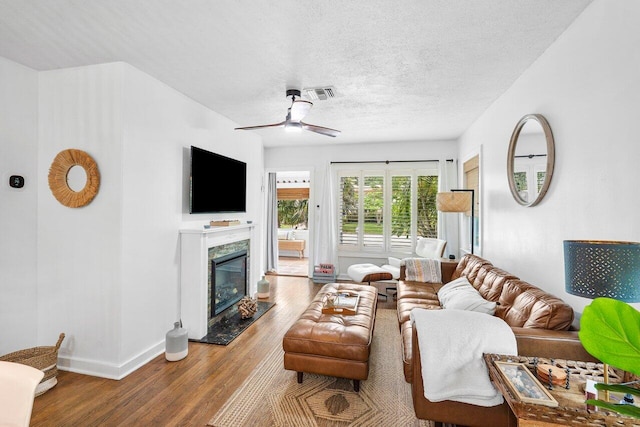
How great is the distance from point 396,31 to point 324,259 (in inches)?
175

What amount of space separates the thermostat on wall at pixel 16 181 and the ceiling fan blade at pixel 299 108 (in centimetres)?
238

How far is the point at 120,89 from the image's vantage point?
253cm

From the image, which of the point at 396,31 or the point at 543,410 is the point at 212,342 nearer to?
the point at 543,410

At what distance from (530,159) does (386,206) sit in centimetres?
329

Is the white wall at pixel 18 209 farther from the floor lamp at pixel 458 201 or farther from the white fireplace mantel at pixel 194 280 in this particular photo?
the floor lamp at pixel 458 201

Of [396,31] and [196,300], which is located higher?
[396,31]

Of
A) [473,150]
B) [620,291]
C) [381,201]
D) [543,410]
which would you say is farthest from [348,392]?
[381,201]

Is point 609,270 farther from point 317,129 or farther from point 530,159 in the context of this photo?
point 317,129

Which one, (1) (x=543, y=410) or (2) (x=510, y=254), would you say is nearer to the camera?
Result: (1) (x=543, y=410)

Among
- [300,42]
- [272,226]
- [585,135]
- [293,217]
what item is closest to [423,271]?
[585,135]

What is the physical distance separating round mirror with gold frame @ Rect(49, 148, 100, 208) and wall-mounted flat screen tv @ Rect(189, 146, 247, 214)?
2.96ft

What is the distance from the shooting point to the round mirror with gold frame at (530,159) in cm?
227

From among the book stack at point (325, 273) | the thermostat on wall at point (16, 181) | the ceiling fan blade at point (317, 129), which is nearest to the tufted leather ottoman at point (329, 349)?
the ceiling fan blade at point (317, 129)

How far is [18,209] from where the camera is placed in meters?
2.59
